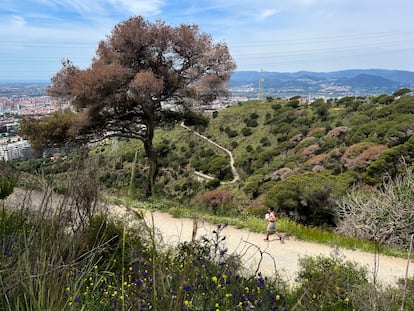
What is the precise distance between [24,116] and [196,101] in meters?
4.14

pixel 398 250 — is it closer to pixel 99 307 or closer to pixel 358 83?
pixel 99 307

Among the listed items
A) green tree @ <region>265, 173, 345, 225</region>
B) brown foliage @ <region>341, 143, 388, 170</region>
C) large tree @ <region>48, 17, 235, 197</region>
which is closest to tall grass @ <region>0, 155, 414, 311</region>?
large tree @ <region>48, 17, 235, 197</region>

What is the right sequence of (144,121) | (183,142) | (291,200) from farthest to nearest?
(183,142) → (291,200) → (144,121)

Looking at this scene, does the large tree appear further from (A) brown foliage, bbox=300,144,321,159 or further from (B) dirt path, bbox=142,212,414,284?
(A) brown foliage, bbox=300,144,321,159

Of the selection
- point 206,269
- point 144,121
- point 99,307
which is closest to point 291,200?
point 144,121

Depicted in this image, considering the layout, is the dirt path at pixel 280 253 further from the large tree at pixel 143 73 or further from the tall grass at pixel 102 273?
the large tree at pixel 143 73

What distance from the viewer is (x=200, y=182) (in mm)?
22969

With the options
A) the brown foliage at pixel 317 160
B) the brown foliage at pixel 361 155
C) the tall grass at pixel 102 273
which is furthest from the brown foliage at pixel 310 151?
the tall grass at pixel 102 273

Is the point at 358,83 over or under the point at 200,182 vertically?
over

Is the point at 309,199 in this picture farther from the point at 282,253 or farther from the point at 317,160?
the point at 317,160

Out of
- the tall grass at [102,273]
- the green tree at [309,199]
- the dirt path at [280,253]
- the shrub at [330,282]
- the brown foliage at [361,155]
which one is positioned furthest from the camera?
the brown foliage at [361,155]

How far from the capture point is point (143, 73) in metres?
8.51

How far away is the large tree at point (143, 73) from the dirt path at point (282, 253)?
266 centimetres

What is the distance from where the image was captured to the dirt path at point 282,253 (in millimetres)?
5176
